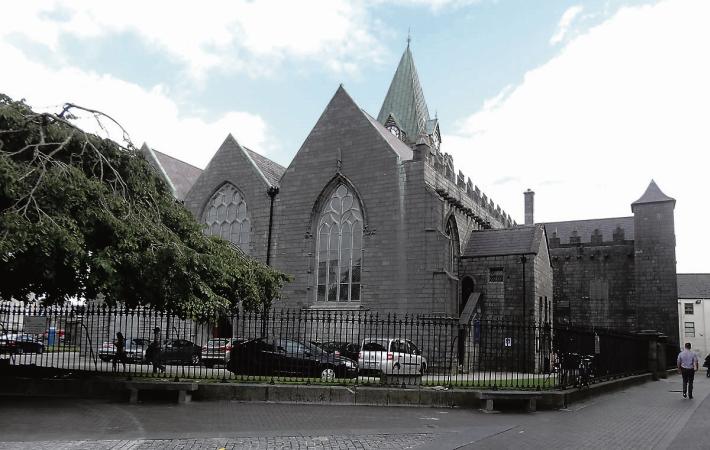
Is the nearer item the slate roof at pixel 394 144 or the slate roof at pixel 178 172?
the slate roof at pixel 394 144

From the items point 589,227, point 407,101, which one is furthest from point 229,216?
point 589,227

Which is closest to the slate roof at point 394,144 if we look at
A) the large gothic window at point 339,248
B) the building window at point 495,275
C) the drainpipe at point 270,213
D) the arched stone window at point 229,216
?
the large gothic window at point 339,248

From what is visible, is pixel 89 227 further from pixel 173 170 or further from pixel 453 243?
pixel 173 170

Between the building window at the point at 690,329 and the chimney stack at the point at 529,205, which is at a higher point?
the chimney stack at the point at 529,205

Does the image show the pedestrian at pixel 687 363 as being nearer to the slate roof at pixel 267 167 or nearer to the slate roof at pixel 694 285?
the slate roof at pixel 267 167

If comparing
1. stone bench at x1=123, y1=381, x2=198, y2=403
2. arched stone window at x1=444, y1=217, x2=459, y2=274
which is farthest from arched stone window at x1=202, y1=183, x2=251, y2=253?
stone bench at x1=123, y1=381, x2=198, y2=403

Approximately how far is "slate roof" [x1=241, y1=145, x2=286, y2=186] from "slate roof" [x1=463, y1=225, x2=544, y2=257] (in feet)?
35.1

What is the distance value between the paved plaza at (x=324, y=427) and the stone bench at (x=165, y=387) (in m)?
0.38

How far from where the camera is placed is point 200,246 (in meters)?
16.4

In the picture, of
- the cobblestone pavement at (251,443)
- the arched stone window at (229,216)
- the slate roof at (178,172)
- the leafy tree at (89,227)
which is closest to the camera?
the cobblestone pavement at (251,443)

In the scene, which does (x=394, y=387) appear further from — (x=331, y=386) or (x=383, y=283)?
(x=383, y=283)

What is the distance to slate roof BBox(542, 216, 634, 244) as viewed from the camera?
2153 inches

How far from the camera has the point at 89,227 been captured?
44.9 ft

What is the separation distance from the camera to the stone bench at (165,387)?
14.4m
